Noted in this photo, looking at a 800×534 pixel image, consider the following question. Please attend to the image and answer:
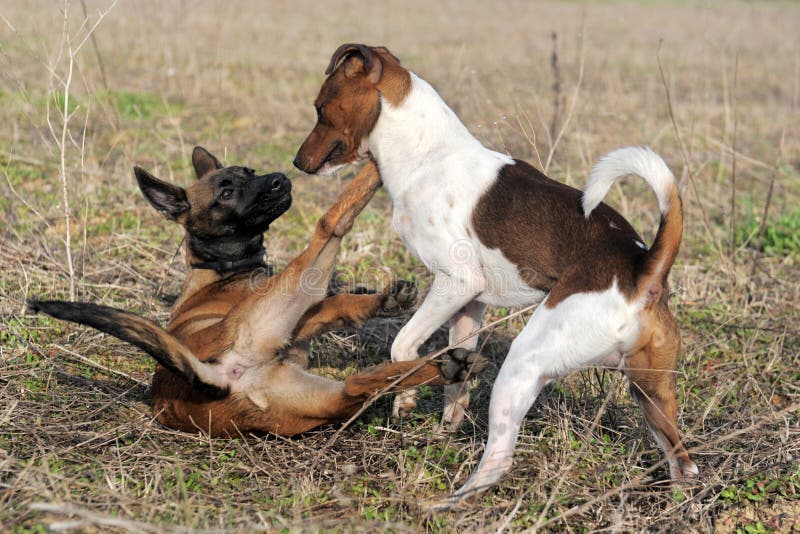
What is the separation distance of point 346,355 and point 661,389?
2.40 m

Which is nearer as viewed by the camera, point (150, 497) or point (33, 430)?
point (150, 497)

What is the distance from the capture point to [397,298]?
464 cm

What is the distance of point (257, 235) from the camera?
5266 mm

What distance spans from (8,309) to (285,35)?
506 inches

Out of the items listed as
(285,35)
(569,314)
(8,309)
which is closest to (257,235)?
(8,309)

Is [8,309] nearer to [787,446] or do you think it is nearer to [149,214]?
[149,214]

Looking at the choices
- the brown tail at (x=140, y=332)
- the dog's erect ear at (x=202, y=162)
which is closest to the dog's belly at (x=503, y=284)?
the brown tail at (x=140, y=332)

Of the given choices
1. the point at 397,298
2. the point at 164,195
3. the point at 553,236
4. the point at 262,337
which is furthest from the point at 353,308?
the point at 164,195

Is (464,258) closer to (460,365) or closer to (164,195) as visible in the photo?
(460,365)

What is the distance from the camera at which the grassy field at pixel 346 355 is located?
3766 mm

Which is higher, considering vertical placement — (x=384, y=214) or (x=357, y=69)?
(x=357, y=69)

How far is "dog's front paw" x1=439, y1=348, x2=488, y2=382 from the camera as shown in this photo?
4.14 meters

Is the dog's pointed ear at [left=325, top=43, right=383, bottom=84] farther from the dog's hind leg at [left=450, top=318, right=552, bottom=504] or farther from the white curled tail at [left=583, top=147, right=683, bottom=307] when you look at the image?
the dog's hind leg at [left=450, top=318, right=552, bottom=504]

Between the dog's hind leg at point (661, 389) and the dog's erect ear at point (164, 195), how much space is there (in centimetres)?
298
